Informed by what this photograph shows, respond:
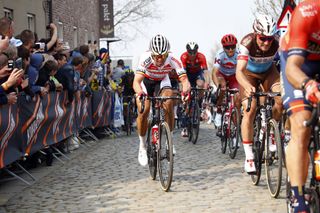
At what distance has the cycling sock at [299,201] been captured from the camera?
459 cm

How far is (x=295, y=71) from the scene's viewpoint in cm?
460

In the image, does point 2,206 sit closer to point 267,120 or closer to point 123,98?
point 267,120

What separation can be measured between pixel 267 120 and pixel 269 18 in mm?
1237

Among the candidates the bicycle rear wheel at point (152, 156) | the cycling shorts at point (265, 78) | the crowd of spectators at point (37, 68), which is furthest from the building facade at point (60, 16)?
the cycling shorts at point (265, 78)

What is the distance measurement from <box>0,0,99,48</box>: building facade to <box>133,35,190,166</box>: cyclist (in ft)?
32.3

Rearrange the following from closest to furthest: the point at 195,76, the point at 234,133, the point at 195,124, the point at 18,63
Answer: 1. the point at 18,63
2. the point at 234,133
3. the point at 195,124
4. the point at 195,76

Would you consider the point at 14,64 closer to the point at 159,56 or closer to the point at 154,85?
the point at 159,56

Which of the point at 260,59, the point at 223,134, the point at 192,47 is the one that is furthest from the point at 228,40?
the point at 260,59

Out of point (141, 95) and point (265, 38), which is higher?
point (265, 38)

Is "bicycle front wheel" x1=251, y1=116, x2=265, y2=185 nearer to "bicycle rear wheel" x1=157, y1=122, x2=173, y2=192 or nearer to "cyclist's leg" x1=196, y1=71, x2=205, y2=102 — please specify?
"bicycle rear wheel" x1=157, y1=122, x2=173, y2=192

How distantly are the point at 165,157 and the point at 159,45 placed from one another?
147 centimetres

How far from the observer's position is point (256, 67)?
859 cm

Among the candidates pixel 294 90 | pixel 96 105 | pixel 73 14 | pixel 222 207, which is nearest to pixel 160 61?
pixel 222 207

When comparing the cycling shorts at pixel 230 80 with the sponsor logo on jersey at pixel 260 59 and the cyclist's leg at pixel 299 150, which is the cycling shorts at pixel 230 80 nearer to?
the sponsor logo on jersey at pixel 260 59
